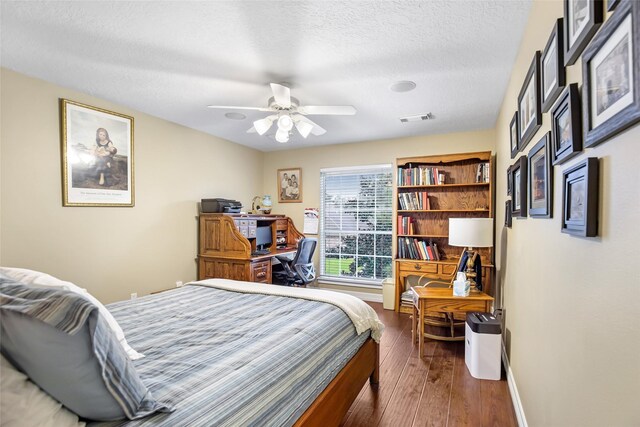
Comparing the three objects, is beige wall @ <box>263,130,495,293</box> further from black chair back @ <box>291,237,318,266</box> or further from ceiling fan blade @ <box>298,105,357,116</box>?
ceiling fan blade @ <box>298,105,357,116</box>

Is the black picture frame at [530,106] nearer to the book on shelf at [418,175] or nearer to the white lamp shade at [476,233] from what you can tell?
the white lamp shade at [476,233]

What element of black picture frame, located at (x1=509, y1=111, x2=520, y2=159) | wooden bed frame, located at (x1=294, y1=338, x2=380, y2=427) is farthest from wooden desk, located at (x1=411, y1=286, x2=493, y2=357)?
black picture frame, located at (x1=509, y1=111, x2=520, y2=159)

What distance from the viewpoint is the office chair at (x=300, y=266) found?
165 inches

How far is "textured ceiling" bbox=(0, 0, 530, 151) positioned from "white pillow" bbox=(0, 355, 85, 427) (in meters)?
1.88

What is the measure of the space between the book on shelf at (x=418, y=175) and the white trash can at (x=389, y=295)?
146 cm

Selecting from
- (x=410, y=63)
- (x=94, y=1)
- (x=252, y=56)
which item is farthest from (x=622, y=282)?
(x=94, y=1)

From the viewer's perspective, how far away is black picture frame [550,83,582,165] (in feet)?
3.37

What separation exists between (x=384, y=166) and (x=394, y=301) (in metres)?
2.04

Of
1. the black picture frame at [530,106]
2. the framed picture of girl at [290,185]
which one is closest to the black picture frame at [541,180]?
the black picture frame at [530,106]

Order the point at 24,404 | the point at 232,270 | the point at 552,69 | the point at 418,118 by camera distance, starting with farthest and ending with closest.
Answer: the point at 232,270
the point at 418,118
the point at 552,69
the point at 24,404

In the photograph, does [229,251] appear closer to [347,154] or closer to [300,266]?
[300,266]

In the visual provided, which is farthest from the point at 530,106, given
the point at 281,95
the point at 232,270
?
the point at 232,270

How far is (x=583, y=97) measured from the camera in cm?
97

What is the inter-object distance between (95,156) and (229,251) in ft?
5.81
